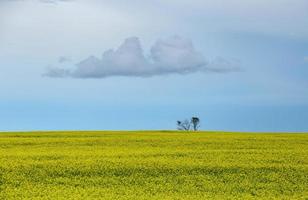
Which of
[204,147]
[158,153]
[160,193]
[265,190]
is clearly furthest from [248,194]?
[204,147]

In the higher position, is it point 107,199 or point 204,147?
point 204,147

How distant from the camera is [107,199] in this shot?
19.1 m

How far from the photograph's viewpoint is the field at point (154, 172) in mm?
20812

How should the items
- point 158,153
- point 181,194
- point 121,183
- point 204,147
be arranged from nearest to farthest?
point 181,194 → point 121,183 → point 158,153 → point 204,147

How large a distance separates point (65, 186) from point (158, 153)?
7734mm

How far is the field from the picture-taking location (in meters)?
20.8

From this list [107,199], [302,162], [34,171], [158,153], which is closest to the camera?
[107,199]

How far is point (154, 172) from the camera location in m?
23.9

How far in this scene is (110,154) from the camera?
2841 cm

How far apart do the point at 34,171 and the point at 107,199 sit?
592 cm

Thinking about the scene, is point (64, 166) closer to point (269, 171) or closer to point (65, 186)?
point (65, 186)

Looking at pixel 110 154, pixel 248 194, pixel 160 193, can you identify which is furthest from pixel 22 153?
pixel 248 194

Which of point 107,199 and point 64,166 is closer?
point 107,199

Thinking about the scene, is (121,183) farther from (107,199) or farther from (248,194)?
(248,194)
